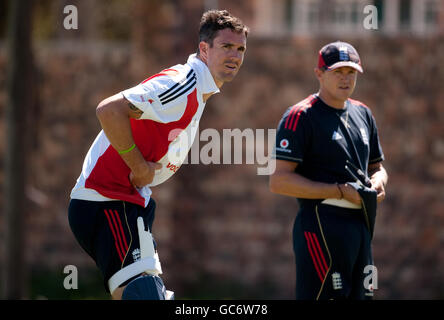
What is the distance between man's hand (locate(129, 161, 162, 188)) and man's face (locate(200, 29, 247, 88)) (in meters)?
0.65

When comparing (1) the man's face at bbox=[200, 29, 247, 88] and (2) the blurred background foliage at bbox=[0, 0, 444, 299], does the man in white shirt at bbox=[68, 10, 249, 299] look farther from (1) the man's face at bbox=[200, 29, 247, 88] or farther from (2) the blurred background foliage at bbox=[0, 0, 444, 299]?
(2) the blurred background foliage at bbox=[0, 0, 444, 299]

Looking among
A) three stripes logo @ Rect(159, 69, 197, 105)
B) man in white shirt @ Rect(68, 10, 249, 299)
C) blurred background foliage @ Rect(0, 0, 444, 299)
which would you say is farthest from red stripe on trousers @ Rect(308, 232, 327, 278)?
blurred background foliage @ Rect(0, 0, 444, 299)

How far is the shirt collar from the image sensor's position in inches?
169

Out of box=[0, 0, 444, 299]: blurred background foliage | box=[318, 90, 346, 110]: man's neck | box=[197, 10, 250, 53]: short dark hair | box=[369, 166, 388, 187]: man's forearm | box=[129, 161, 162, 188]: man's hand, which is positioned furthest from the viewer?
box=[0, 0, 444, 299]: blurred background foliage

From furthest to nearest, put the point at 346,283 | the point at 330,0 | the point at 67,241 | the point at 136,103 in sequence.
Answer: the point at 330,0, the point at 67,241, the point at 346,283, the point at 136,103

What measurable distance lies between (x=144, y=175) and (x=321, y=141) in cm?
132

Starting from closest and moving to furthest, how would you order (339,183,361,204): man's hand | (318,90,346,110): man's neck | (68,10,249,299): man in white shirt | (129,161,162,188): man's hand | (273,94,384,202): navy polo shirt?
(68,10,249,299): man in white shirt < (129,161,162,188): man's hand < (339,183,361,204): man's hand < (273,94,384,202): navy polo shirt < (318,90,346,110): man's neck

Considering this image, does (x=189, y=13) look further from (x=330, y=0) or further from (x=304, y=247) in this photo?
(x=304, y=247)

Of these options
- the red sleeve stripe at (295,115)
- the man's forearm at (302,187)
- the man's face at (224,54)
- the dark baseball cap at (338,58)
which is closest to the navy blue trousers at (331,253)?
the man's forearm at (302,187)

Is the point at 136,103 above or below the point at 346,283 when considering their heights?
above

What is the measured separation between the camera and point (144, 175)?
416 cm

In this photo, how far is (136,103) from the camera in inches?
157

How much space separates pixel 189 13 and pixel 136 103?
6.12 meters
